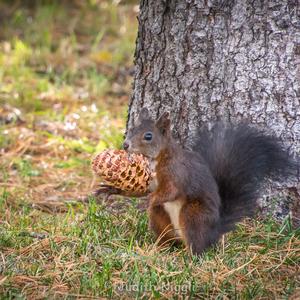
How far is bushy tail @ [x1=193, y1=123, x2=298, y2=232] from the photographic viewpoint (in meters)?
3.34

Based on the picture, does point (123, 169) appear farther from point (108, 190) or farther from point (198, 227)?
point (198, 227)

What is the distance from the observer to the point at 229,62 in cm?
363

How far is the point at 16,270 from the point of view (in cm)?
294

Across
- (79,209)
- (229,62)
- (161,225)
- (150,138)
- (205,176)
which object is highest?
(229,62)

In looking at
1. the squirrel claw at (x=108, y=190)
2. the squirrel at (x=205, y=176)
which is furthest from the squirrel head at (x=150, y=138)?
the squirrel claw at (x=108, y=190)

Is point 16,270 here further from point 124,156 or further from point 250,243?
point 250,243

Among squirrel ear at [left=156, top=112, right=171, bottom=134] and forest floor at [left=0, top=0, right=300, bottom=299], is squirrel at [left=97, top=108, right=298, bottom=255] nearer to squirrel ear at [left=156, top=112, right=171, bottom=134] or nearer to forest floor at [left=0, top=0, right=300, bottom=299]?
squirrel ear at [left=156, top=112, right=171, bottom=134]

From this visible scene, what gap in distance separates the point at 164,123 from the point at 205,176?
338 mm

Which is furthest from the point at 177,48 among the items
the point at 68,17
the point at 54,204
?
the point at 68,17

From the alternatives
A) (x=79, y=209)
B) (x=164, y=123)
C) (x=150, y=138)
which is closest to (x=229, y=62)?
(x=164, y=123)

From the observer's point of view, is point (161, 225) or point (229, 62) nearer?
point (161, 225)

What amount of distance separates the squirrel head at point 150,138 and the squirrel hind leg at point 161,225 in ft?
0.86

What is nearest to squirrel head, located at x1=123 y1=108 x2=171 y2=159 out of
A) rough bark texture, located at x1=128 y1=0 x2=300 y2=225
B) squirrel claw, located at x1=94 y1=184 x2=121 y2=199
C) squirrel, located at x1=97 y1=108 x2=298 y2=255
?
squirrel, located at x1=97 y1=108 x2=298 y2=255

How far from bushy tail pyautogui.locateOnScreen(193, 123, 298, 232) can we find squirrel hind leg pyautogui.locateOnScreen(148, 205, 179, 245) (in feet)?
0.83
